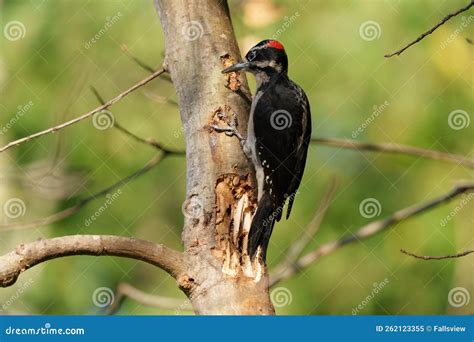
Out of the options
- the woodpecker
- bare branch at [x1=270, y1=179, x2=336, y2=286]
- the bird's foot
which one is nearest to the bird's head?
the woodpecker

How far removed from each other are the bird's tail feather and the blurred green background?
3.74 ft

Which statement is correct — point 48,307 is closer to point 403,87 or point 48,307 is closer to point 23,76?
point 23,76

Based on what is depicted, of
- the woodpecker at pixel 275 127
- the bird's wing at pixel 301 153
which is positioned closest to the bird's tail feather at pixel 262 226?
the woodpecker at pixel 275 127

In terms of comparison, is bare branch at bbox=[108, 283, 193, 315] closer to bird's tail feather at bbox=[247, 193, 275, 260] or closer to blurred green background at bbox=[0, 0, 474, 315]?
bird's tail feather at bbox=[247, 193, 275, 260]

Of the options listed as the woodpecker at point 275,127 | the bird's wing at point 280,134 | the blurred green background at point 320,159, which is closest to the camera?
the woodpecker at point 275,127

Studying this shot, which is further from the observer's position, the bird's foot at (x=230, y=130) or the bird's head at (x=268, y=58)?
the bird's head at (x=268, y=58)

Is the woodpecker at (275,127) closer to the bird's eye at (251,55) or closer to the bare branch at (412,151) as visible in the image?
the bird's eye at (251,55)

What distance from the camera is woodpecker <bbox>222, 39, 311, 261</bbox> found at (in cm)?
306

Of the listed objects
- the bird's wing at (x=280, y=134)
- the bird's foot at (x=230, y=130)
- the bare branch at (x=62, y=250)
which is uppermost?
the bird's wing at (x=280, y=134)

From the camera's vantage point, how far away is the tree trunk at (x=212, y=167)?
250cm

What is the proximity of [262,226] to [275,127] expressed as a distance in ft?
2.77

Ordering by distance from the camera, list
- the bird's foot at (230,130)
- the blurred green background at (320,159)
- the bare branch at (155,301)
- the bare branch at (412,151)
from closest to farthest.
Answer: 1. the bare branch at (155,301)
2. the bare branch at (412,151)
3. the bird's foot at (230,130)
4. the blurred green background at (320,159)

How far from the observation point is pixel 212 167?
2713 millimetres

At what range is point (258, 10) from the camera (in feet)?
14.5
